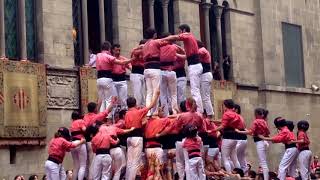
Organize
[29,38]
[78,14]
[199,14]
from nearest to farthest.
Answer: [29,38] < [78,14] < [199,14]

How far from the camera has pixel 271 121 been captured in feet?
110

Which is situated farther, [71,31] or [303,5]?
[303,5]

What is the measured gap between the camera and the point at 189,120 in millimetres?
16547

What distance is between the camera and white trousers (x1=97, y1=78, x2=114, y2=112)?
1891cm

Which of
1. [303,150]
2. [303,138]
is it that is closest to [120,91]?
[303,138]

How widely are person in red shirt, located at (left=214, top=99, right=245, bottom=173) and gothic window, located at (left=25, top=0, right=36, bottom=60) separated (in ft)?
27.4

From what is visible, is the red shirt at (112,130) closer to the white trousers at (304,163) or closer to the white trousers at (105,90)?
the white trousers at (105,90)

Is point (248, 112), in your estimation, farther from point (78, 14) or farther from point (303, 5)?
point (78, 14)

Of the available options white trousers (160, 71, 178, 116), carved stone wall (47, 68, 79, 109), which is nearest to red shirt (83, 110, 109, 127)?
white trousers (160, 71, 178, 116)

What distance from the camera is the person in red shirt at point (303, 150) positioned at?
1900 cm

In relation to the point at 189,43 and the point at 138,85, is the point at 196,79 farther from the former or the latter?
the point at 138,85

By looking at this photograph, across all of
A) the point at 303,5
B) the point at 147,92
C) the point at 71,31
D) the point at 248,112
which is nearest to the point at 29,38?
the point at 71,31

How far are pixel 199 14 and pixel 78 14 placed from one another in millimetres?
6600

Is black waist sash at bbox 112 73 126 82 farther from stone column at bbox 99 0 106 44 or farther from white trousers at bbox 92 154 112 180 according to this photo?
stone column at bbox 99 0 106 44
